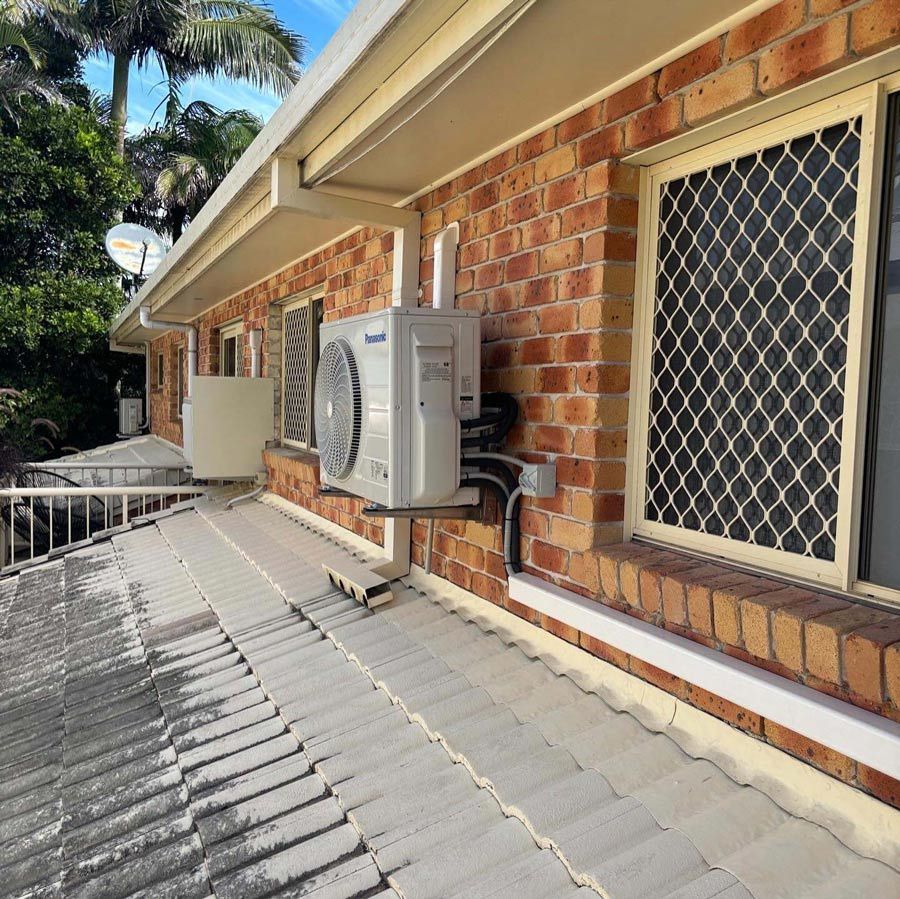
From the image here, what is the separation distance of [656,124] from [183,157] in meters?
20.2

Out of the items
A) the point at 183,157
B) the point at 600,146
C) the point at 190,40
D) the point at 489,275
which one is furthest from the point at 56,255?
the point at 600,146

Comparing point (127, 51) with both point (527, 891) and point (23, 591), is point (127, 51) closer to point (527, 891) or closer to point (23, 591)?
point (23, 591)

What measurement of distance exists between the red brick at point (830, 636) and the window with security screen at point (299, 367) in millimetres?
4181

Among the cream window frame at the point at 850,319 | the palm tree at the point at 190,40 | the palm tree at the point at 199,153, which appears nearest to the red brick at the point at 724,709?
the cream window frame at the point at 850,319

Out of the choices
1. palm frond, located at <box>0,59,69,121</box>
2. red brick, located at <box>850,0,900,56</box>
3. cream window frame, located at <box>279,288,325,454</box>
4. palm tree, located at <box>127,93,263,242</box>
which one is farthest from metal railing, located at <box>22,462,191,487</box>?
palm tree, located at <box>127,93,263,242</box>

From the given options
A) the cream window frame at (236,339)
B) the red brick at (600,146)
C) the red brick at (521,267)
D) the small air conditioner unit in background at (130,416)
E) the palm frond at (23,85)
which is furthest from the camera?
the palm frond at (23,85)

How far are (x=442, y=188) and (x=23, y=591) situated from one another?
14.1 ft

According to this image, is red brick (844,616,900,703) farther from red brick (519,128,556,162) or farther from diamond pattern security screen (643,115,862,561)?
red brick (519,128,556,162)

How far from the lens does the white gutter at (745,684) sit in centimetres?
138

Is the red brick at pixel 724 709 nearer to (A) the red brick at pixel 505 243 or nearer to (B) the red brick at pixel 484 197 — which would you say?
(A) the red brick at pixel 505 243

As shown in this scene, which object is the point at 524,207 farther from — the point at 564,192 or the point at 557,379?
the point at 557,379

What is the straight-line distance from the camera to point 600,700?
Result: 83.4 inches

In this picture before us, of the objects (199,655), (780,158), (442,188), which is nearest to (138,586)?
(199,655)

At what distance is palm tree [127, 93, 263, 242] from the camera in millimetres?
19016
